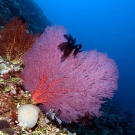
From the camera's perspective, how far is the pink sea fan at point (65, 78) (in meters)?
3.47

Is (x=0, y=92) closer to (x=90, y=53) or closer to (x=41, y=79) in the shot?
(x=41, y=79)

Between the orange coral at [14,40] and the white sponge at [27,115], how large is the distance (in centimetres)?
169

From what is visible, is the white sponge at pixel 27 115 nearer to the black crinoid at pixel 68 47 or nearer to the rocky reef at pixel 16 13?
the black crinoid at pixel 68 47

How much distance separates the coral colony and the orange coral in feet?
1.86

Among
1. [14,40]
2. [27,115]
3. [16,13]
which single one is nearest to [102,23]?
[16,13]

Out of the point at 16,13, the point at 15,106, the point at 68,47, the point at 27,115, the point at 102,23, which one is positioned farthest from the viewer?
the point at 102,23

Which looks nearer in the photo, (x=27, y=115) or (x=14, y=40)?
(x=27, y=115)

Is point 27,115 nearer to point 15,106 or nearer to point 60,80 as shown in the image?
point 15,106

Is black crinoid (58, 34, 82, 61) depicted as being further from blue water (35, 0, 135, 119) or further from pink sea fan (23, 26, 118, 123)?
blue water (35, 0, 135, 119)

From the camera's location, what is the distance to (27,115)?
3.04 metres

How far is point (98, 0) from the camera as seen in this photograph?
187 m

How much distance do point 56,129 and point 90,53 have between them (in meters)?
1.77

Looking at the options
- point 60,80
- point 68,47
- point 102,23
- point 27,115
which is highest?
point 102,23

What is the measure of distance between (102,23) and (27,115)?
16774 cm
